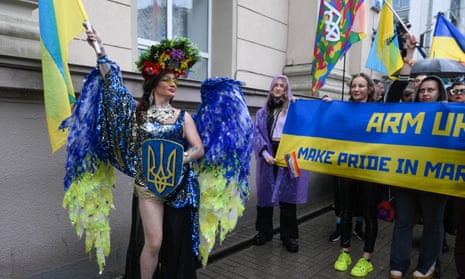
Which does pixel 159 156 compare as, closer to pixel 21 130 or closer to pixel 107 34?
pixel 21 130

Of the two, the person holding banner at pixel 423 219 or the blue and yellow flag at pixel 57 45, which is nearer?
the blue and yellow flag at pixel 57 45

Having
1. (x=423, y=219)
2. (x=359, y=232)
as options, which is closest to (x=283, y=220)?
(x=359, y=232)

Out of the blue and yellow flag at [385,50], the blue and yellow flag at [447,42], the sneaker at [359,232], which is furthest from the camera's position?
the blue and yellow flag at [447,42]

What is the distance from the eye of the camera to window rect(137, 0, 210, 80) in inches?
185

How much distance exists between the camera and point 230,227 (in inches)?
107

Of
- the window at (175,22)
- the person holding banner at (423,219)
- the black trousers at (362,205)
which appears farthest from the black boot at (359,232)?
the window at (175,22)

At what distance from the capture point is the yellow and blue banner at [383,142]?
111 inches

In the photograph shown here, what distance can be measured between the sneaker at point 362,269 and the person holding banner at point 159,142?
1.80m

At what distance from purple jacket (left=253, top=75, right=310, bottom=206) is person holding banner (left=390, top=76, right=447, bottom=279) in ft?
3.75

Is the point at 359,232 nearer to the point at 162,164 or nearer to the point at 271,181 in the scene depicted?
the point at 271,181

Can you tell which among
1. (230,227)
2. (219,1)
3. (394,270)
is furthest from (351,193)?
(219,1)

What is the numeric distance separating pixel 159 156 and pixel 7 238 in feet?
5.08

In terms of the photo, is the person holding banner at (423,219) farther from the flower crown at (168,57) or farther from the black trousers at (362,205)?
the flower crown at (168,57)

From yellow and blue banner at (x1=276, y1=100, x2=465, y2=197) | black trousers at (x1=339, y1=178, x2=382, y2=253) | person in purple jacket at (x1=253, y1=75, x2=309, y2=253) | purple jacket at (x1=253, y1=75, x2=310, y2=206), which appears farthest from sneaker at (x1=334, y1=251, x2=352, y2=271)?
yellow and blue banner at (x1=276, y1=100, x2=465, y2=197)
